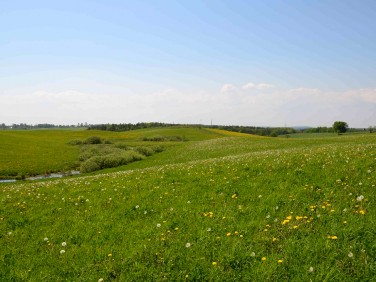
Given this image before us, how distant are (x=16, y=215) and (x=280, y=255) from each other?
992 cm

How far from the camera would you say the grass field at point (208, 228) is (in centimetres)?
712

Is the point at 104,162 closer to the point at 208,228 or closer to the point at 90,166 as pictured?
the point at 90,166

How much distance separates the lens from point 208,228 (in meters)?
8.95

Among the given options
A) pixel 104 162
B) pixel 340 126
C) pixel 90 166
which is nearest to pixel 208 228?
pixel 90 166

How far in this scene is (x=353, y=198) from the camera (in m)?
9.78

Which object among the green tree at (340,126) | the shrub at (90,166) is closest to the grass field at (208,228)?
the shrub at (90,166)

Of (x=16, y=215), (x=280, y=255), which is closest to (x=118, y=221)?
(x=16, y=215)

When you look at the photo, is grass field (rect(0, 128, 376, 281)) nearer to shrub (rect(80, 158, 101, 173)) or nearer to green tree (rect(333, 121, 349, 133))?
shrub (rect(80, 158, 101, 173))

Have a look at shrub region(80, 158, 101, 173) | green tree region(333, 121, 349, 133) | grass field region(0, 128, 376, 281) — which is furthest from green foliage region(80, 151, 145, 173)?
green tree region(333, 121, 349, 133)

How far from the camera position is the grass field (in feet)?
23.4

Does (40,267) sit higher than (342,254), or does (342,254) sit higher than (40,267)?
(342,254)

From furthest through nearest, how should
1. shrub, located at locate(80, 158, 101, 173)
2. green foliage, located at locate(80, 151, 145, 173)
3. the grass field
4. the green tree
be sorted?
the green tree, green foliage, located at locate(80, 151, 145, 173), shrub, located at locate(80, 158, 101, 173), the grass field

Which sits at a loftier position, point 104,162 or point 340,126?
point 340,126

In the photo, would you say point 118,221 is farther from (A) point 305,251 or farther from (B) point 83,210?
(A) point 305,251
